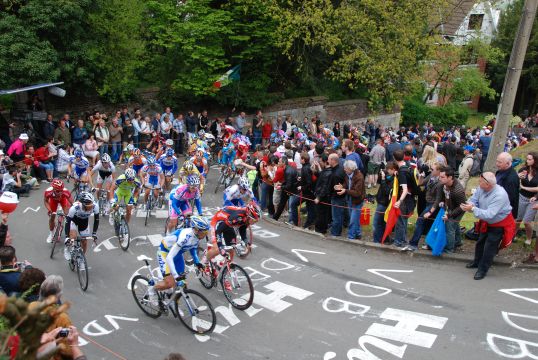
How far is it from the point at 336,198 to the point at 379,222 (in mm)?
1170

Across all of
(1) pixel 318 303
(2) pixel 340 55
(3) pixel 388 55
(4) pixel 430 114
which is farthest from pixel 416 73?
(1) pixel 318 303

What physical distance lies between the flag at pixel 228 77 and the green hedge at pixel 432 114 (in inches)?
653

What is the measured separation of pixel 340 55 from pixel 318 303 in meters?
22.9

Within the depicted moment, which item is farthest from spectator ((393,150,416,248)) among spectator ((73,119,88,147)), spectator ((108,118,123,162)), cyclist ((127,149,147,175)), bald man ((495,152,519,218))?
spectator ((108,118,123,162))

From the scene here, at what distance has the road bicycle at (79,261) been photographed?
9.66 m

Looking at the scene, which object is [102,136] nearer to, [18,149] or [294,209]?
[18,149]

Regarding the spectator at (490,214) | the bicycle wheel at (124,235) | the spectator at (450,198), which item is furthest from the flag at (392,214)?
the bicycle wheel at (124,235)

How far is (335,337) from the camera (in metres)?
7.92

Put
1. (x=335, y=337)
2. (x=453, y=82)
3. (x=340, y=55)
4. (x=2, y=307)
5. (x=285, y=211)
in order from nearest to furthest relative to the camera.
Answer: (x=2, y=307)
(x=335, y=337)
(x=285, y=211)
(x=340, y=55)
(x=453, y=82)

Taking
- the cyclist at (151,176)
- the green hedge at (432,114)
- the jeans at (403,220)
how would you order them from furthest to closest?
1. the green hedge at (432,114)
2. the cyclist at (151,176)
3. the jeans at (403,220)

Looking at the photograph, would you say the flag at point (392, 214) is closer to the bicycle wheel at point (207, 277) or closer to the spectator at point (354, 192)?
the spectator at point (354, 192)

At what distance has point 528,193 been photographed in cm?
1040

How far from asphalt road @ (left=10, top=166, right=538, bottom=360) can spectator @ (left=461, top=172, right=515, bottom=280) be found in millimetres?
506

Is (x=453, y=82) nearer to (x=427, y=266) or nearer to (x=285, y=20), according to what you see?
(x=285, y=20)
